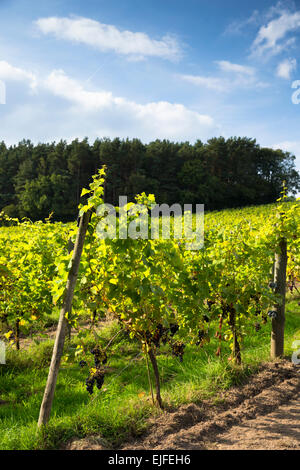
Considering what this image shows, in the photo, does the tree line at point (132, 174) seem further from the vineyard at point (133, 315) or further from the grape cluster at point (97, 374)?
the grape cluster at point (97, 374)

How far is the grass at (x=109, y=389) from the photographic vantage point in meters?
2.62

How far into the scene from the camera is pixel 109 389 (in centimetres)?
393

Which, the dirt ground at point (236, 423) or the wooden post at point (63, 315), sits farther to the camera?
the wooden post at point (63, 315)

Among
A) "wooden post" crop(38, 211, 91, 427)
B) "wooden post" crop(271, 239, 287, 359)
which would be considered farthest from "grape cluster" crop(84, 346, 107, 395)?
"wooden post" crop(271, 239, 287, 359)

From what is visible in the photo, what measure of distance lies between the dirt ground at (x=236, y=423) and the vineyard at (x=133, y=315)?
0.54 feet

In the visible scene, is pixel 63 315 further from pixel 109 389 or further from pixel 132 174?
pixel 132 174

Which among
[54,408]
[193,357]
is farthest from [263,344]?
[54,408]

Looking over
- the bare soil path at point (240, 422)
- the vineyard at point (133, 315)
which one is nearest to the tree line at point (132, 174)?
the vineyard at point (133, 315)

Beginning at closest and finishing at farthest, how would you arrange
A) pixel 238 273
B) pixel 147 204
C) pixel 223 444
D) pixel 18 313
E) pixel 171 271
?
pixel 223 444, pixel 147 204, pixel 171 271, pixel 238 273, pixel 18 313

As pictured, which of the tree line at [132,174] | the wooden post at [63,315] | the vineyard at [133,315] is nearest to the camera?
the wooden post at [63,315]

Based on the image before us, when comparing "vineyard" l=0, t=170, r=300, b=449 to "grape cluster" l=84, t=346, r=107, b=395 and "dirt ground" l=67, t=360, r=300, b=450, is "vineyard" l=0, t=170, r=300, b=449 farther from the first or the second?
"dirt ground" l=67, t=360, r=300, b=450

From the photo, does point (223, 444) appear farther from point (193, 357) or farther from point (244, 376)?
point (193, 357)
